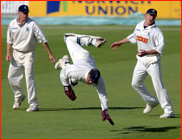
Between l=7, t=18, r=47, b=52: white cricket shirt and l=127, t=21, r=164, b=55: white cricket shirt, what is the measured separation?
2370 mm

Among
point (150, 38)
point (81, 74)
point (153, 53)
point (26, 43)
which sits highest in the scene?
point (150, 38)

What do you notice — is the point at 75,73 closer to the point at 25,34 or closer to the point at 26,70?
the point at 26,70

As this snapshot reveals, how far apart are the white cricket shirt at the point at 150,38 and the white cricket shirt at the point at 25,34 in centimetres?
237

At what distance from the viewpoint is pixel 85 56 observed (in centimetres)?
893

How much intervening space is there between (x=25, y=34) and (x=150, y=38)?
3.10 metres

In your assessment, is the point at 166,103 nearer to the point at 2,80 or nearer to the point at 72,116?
the point at 72,116

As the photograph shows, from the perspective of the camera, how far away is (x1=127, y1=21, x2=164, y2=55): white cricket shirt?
9766 millimetres

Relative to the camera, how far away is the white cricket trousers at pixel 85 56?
8603mm

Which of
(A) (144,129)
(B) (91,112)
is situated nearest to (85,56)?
(A) (144,129)

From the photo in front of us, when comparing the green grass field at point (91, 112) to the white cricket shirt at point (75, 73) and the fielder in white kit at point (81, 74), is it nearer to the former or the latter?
the fielder in white kit at point (81, 74)

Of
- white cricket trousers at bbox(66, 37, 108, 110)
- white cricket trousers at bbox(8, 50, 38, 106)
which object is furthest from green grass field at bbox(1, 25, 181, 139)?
white cricket trousers at bbox(66, 37, 108, 110)

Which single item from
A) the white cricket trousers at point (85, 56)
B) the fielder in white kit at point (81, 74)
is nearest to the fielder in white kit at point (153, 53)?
the fielder in white kit at point (81, 74)

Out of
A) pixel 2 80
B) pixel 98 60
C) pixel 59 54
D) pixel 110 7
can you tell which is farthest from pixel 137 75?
pixel 110 7

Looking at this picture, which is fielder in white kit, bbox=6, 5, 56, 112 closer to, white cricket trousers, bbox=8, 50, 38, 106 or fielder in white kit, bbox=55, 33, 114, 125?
white cricket trousers, bbox=8, 50, 38, 106
